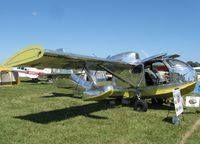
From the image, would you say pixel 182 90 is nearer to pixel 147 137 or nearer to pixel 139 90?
pixel 139 90

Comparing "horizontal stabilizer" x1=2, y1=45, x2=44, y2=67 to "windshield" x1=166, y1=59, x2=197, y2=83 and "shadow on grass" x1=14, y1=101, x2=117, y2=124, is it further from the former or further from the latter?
"windshield" x1=166, y1=59, x2=197, y2=83

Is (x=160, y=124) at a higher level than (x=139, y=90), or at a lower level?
lower

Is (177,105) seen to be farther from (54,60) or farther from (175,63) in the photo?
(54,60)

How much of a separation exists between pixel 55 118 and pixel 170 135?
160 inches

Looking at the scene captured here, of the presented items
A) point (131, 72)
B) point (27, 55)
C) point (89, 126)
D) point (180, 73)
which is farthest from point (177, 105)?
point (27, 55)

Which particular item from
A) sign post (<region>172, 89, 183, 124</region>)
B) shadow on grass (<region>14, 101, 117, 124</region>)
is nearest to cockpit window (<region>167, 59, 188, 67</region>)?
sign post (<region>172, 89, 183, 124</region>)

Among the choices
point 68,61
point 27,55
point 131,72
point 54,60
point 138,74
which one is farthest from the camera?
point 131,72

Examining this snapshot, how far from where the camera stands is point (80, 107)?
46.0 feet

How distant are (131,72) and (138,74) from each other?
0.36m

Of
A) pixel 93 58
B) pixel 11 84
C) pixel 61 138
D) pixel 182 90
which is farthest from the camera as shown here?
pixel 11 84

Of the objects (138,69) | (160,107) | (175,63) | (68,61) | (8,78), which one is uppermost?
(68,61)

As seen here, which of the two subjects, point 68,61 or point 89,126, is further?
point 68,61

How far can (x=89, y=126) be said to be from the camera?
9.74m

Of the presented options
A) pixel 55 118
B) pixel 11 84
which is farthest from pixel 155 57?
pixel 11 84
